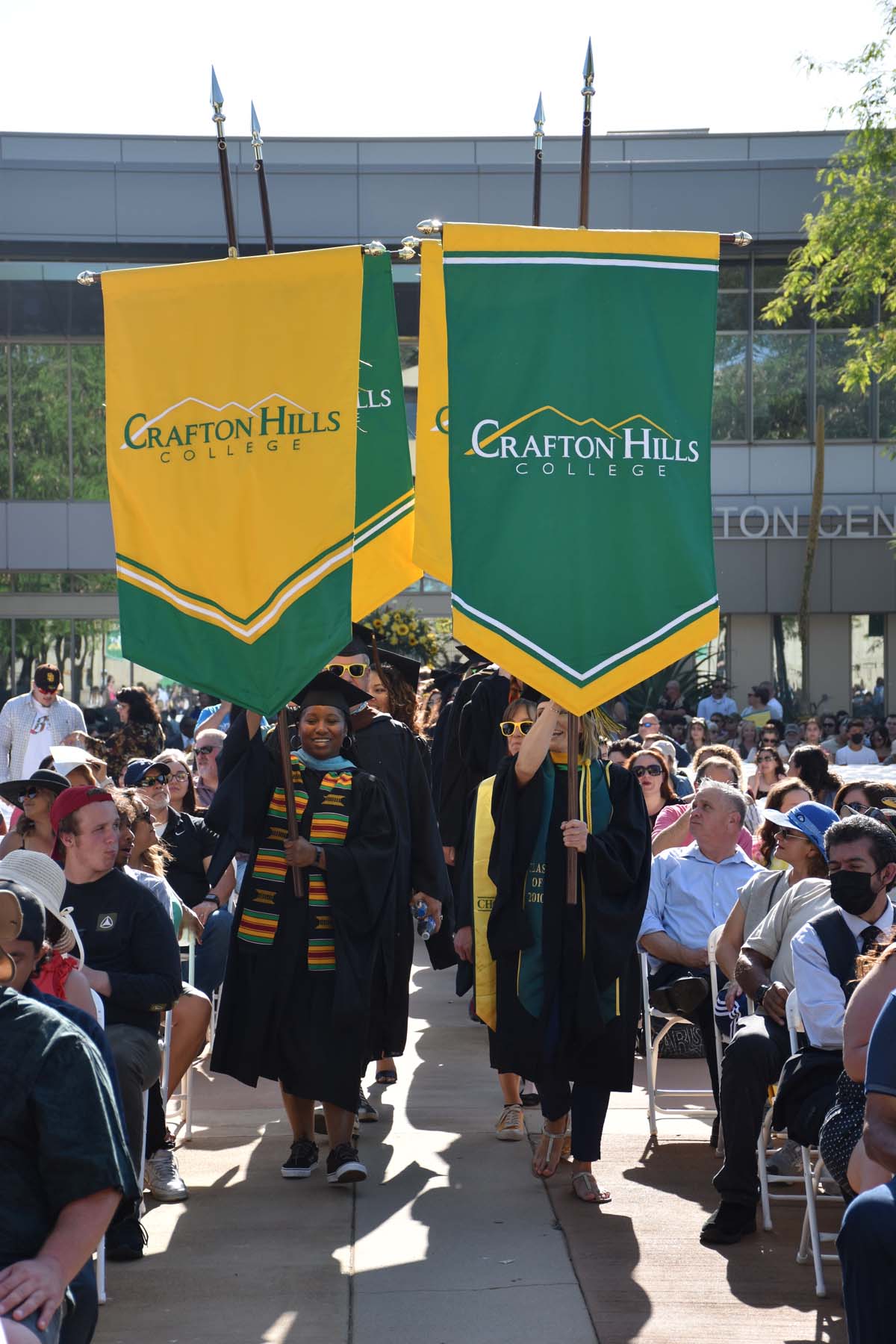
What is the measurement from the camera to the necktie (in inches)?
215

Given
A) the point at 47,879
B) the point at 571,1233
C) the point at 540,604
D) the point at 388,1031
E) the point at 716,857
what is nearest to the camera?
the point at 47,879

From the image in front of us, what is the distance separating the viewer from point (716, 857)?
7.42 meters

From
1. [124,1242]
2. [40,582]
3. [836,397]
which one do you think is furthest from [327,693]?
[836,397]

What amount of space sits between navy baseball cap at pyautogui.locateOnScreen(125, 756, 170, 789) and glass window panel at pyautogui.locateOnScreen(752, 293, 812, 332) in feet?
71.5

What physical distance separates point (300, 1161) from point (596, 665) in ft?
7.51

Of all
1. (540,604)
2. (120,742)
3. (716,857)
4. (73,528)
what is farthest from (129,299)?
(73,528)

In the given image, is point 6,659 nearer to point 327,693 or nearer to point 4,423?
point 4,423

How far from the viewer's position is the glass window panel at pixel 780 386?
94.5 feet

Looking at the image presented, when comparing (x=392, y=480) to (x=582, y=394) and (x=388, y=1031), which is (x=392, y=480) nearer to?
(x=582, y=394)

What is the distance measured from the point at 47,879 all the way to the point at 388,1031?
9.78 ft

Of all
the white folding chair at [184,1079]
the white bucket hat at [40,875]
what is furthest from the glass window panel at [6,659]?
the white bucket hat at [40,875]

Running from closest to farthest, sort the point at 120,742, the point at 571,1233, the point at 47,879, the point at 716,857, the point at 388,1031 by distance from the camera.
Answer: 1. the point at 47,879
2. the point at 571,1233
3. the point at 388,1031
4. the point at 716,857
5. the point at 120,742

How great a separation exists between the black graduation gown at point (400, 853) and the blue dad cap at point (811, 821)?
1582 mm

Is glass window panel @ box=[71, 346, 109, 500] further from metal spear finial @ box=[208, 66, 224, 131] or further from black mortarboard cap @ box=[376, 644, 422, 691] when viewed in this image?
metal spear finial @ box=[208, 66, 224, 131]
